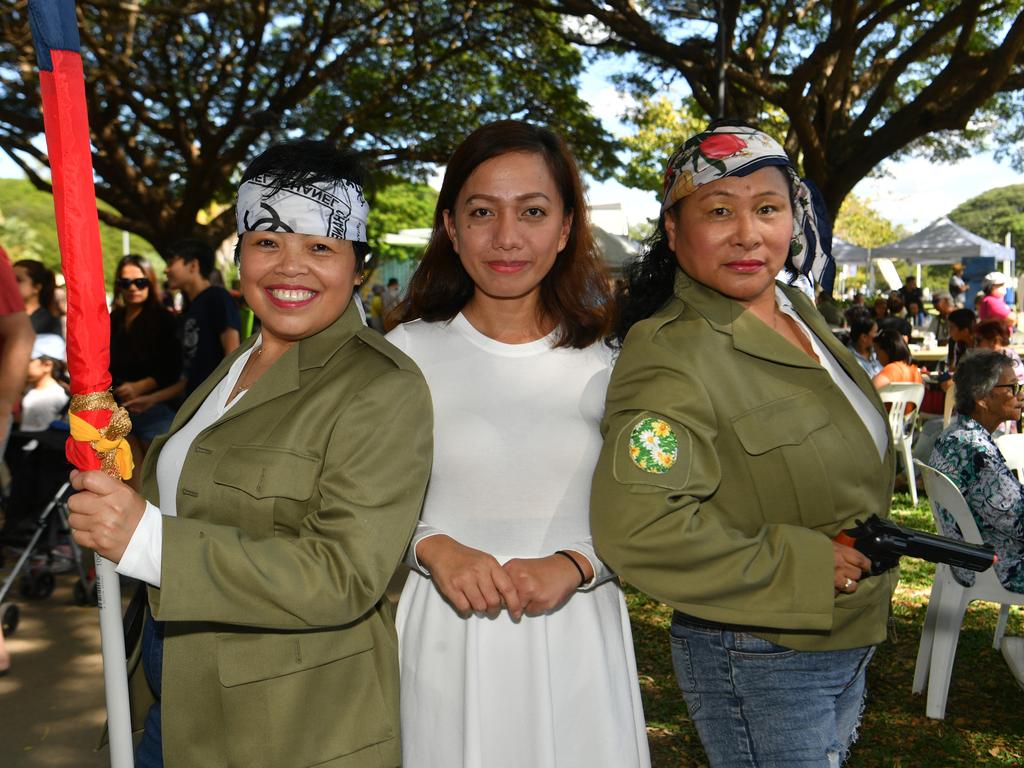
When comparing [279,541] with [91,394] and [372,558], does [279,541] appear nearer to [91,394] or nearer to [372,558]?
[372,558]

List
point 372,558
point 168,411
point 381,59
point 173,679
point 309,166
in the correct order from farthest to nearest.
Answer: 1. point 381,59
2. point 168,411
3. point 309,166
4. point 173,679
5. point 372,558

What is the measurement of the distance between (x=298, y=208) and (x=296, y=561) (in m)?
0.73

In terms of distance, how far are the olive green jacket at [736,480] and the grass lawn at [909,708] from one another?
220 centimetres

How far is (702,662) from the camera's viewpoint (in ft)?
6.52

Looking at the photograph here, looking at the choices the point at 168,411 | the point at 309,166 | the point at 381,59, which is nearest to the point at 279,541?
the point at 309,166

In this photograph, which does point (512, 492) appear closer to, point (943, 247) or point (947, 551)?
point (947, 551)

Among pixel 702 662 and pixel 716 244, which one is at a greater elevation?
pixel 716 244

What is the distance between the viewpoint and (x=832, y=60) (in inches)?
539

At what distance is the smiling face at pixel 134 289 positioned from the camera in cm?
678

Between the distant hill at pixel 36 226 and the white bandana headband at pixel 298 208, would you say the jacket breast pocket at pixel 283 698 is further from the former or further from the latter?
the distant hill at pixel 36 226

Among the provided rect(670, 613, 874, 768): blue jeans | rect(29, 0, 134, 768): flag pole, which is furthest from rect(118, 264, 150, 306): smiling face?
rect(670, 613, 874, 768): blue jeans

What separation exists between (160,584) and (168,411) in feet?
17.4

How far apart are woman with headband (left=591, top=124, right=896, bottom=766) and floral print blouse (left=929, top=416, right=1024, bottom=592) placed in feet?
9.52

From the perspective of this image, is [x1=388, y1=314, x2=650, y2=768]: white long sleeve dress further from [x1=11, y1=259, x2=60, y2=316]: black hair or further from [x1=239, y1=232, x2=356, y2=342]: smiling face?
[x1=11, y1=259, x2=60, y2=316]: black hair
